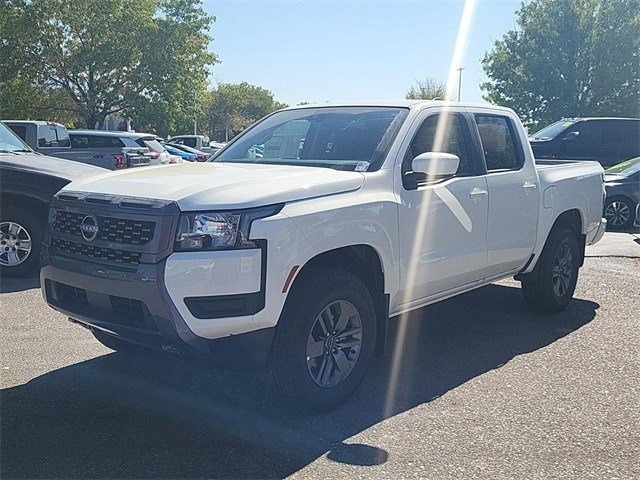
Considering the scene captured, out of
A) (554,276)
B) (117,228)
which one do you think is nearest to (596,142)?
(554,276)

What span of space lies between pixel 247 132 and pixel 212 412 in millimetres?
2468

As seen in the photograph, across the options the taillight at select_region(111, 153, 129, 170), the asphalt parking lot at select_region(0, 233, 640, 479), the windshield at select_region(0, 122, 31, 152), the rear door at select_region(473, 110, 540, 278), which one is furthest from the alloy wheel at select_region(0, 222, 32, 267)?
the taillight at select_region(111, 153, 129, 170)

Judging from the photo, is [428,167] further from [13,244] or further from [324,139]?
[13,244]

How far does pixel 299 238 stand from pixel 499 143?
2743 millimetres

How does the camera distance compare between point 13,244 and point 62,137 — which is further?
point 62,137

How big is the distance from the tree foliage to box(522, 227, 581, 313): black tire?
1187 inches

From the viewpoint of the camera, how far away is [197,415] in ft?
13.1

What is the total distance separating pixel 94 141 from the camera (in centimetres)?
1559

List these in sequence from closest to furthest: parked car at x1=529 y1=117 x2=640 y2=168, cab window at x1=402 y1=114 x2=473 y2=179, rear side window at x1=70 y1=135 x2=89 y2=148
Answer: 1. cab window at x1=402 y1=114 x2=473 y2=179
2. rear side window at x1=70 y1=135 x2=89 y2=148
3. parked car at x1=529 y1=117 x2=640 y2=168

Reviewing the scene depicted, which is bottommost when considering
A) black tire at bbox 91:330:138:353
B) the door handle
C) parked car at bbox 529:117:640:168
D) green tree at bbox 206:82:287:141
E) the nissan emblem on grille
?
black tire at bbox 91:330:138:353

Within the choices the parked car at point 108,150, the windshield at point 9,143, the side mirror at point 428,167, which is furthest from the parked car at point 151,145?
the side mirror at point 428,167

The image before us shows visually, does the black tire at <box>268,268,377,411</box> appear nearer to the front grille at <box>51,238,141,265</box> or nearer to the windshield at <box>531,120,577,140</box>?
the front grille at <box>51,238,141,265</box>

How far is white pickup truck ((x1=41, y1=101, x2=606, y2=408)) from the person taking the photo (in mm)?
3547

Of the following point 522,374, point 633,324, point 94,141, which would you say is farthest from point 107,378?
point 94,141
